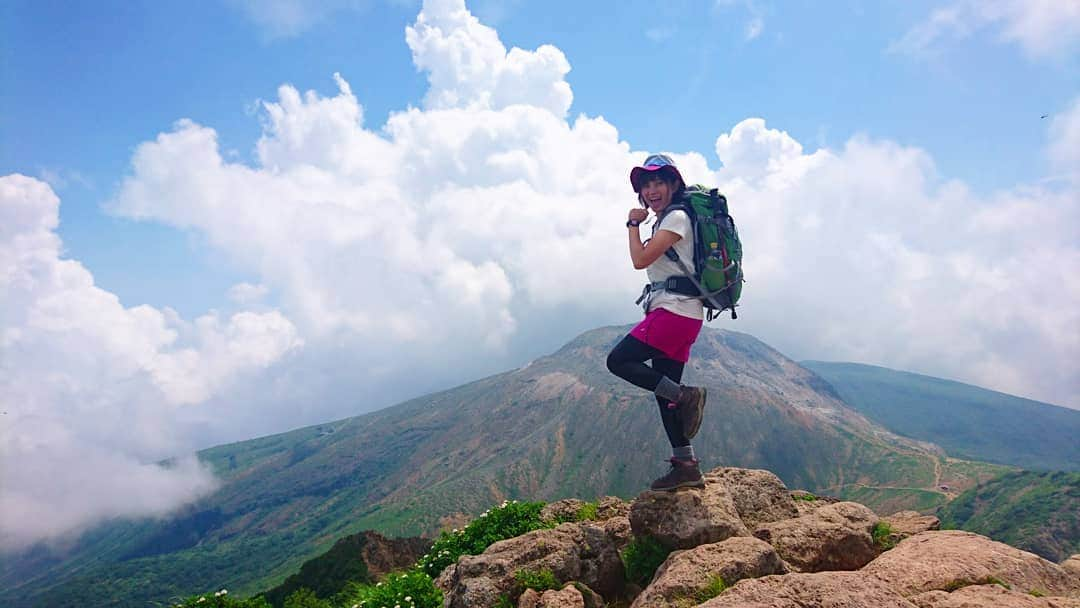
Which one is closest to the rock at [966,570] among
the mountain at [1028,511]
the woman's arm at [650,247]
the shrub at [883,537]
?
the shrub at [883,537]

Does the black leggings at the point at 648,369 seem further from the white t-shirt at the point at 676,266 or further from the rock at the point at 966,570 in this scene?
the rock at the point at 966,570

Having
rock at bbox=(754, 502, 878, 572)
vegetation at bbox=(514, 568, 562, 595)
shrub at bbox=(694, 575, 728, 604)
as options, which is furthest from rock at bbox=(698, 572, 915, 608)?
vegetation at bbox=(514, 568, 562, 595)

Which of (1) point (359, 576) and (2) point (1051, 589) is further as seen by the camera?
(1) point (359, 576)

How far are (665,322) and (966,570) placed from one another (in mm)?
4444

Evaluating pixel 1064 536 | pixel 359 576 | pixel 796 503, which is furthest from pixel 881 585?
pixel 1064 536

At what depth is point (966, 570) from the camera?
6242mm

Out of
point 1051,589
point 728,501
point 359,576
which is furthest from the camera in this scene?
point 359,576

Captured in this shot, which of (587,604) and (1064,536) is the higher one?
(587,604)

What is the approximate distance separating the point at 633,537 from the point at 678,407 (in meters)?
2.78

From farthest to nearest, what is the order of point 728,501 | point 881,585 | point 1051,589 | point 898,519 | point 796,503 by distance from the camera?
point 898,519 < point 796,503 < point 728,501 < point 1051,589 < point 881,585

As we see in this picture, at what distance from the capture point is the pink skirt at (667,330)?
8180mm

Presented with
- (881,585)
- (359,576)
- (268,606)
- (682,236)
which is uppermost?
(682,236)

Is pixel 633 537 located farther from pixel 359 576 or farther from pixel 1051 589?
pixel 359 576

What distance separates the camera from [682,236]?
25.8ft
